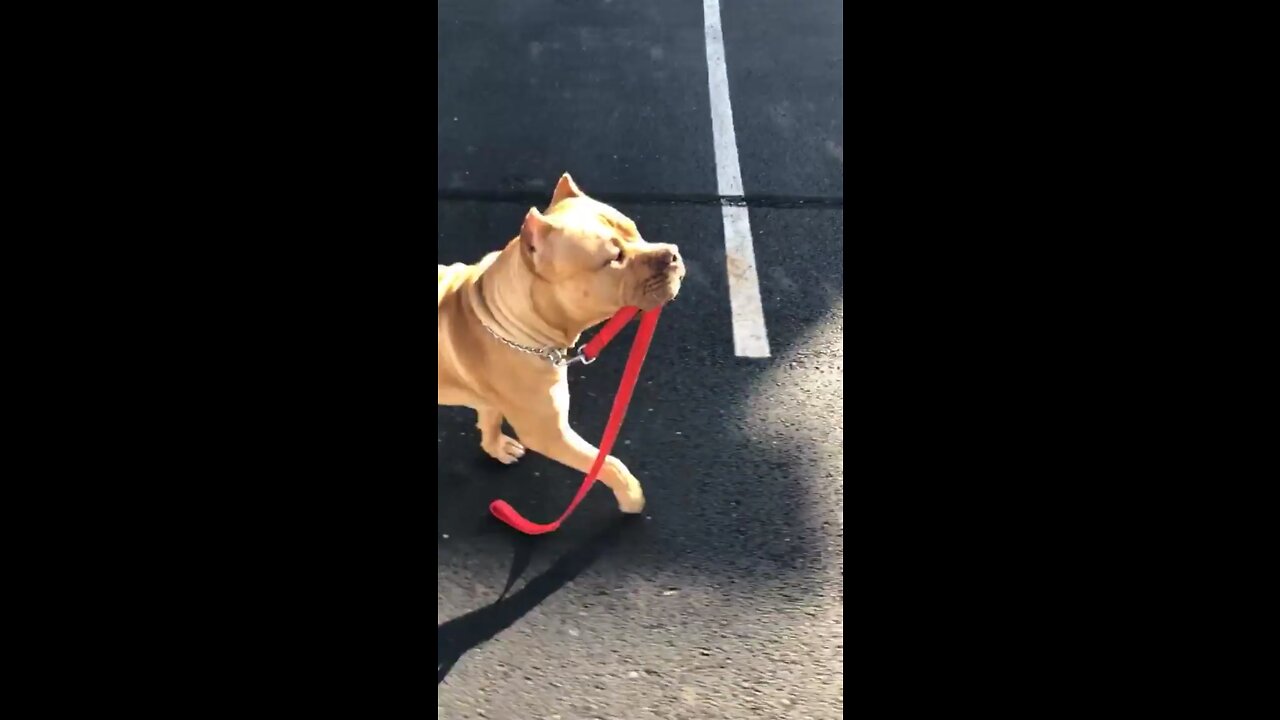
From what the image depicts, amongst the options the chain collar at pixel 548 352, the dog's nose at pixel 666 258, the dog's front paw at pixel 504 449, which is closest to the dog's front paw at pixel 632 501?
the dog's front paw at pixel 504 449

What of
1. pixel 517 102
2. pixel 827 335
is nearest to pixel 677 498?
pixel 827 335

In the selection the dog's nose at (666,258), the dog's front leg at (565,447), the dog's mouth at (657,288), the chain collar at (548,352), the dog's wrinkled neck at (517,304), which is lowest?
the dog's front leg at (565,447)

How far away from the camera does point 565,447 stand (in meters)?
3.30

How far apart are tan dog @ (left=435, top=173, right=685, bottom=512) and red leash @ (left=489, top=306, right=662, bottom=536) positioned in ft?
0.20

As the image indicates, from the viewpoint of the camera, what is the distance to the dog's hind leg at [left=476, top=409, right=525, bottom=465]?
3680 millimetres

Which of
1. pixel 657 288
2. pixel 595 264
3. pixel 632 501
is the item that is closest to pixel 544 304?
pixel 595 264

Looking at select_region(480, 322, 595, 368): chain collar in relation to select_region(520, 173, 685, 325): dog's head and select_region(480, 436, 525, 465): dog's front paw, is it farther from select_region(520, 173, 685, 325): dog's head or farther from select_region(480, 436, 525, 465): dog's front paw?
select_region(480, 436, 525, 465): dog's front paw

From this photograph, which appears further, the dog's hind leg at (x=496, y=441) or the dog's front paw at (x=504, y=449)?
the dog's front paw at (x=504, y=449)

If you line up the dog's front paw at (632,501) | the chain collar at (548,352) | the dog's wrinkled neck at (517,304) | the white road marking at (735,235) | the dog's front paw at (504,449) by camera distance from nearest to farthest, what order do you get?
the dog's wrinkled neck at (517,304) → the chain collar at (548,352) → the dog's front paw at (632,501) → the dog's front paw at (504,449) → the white road marking at (735,235)

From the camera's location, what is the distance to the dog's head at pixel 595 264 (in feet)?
9.08

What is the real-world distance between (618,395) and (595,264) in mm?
545

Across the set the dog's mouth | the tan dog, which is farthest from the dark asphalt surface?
the dog's mouth

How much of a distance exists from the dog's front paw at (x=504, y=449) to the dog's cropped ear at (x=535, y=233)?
1.21 meters

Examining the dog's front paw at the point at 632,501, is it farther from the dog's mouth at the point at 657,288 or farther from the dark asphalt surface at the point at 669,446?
the dog's mouth at the point at 657,288
